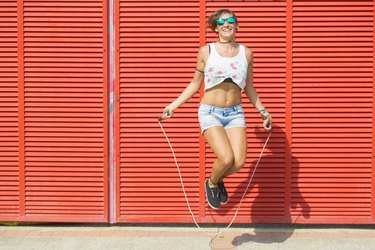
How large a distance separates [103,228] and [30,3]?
2488 mm

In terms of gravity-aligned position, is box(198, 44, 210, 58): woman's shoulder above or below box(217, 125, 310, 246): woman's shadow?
above

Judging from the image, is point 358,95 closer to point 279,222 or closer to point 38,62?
point 279,222

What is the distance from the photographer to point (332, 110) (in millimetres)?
8875

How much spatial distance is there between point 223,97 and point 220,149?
51 cm

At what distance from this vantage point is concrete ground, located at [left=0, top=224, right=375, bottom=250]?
8289 mm

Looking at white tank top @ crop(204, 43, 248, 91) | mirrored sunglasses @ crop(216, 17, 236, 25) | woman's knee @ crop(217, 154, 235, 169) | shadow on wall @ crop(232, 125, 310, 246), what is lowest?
shadow on wall @ crop(232, 125, 310, 246)

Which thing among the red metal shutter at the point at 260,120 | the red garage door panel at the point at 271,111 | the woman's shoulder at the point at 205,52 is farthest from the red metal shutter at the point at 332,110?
the woman's shoulder at the point at 205,52

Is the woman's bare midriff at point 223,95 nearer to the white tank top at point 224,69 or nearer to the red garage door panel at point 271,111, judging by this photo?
the white tank top at point 224,69

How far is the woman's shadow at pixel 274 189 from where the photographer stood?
8.95 m

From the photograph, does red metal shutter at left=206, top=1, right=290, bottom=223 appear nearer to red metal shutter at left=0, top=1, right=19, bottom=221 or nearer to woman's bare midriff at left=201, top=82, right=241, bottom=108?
woman's bare midriff at left=201, top=82, right=241, bottom=108

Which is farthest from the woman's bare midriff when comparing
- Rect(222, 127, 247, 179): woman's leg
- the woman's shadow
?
the woman's shadow

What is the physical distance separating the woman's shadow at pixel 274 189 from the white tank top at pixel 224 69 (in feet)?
3.65

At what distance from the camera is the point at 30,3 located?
8.92 metres

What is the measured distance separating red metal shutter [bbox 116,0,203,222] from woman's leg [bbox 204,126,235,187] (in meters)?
0.92
